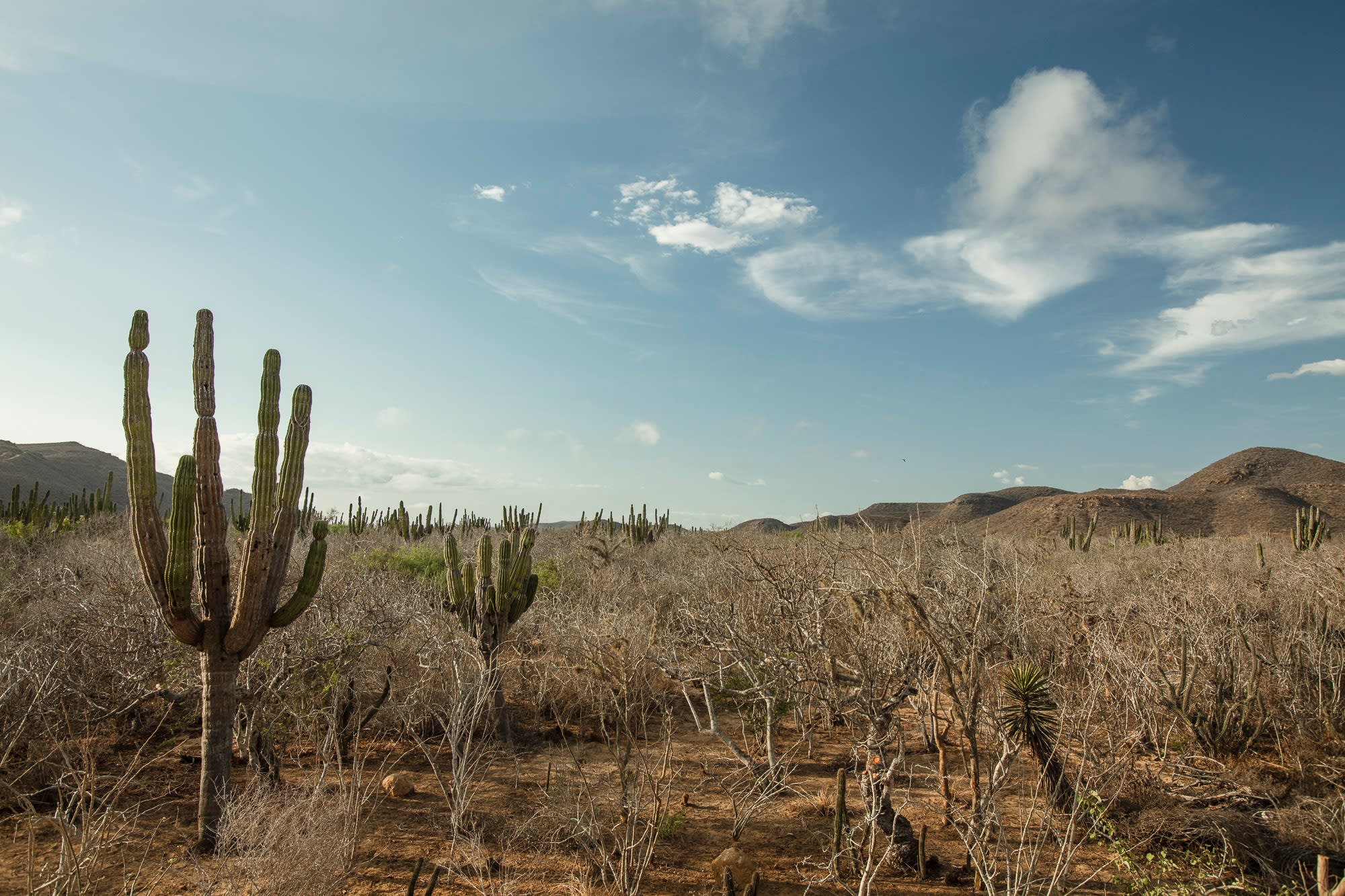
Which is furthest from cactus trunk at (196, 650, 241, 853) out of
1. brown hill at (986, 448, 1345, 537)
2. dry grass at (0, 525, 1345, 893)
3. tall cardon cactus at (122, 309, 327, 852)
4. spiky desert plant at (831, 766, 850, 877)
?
brown hill at (986, 448, 1345, 537)

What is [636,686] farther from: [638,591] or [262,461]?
[638,591]

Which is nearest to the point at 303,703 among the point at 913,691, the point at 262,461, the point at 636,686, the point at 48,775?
the point at 48,775

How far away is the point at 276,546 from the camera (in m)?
5.29

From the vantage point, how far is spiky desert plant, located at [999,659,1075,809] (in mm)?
5305

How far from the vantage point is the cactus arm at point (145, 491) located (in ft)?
15.9

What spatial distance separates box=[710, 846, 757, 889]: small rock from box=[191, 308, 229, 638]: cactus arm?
3.74 meters

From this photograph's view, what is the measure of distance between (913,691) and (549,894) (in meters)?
2.68

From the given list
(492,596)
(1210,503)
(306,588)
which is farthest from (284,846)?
(1210,503)

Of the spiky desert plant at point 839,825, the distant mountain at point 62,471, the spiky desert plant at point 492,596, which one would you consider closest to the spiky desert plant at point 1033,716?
the spiky desert plant at point 839,825

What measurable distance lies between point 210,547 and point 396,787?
259cm

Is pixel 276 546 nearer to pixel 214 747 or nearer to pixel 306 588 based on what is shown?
pixel 306 588

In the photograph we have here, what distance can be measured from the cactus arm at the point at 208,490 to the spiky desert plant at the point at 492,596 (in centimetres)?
285

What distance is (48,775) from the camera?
5648mm

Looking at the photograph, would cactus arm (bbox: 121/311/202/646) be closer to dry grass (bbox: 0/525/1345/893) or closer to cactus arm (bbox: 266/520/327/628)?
cactus arm (bbox: 266/520/327/628)
